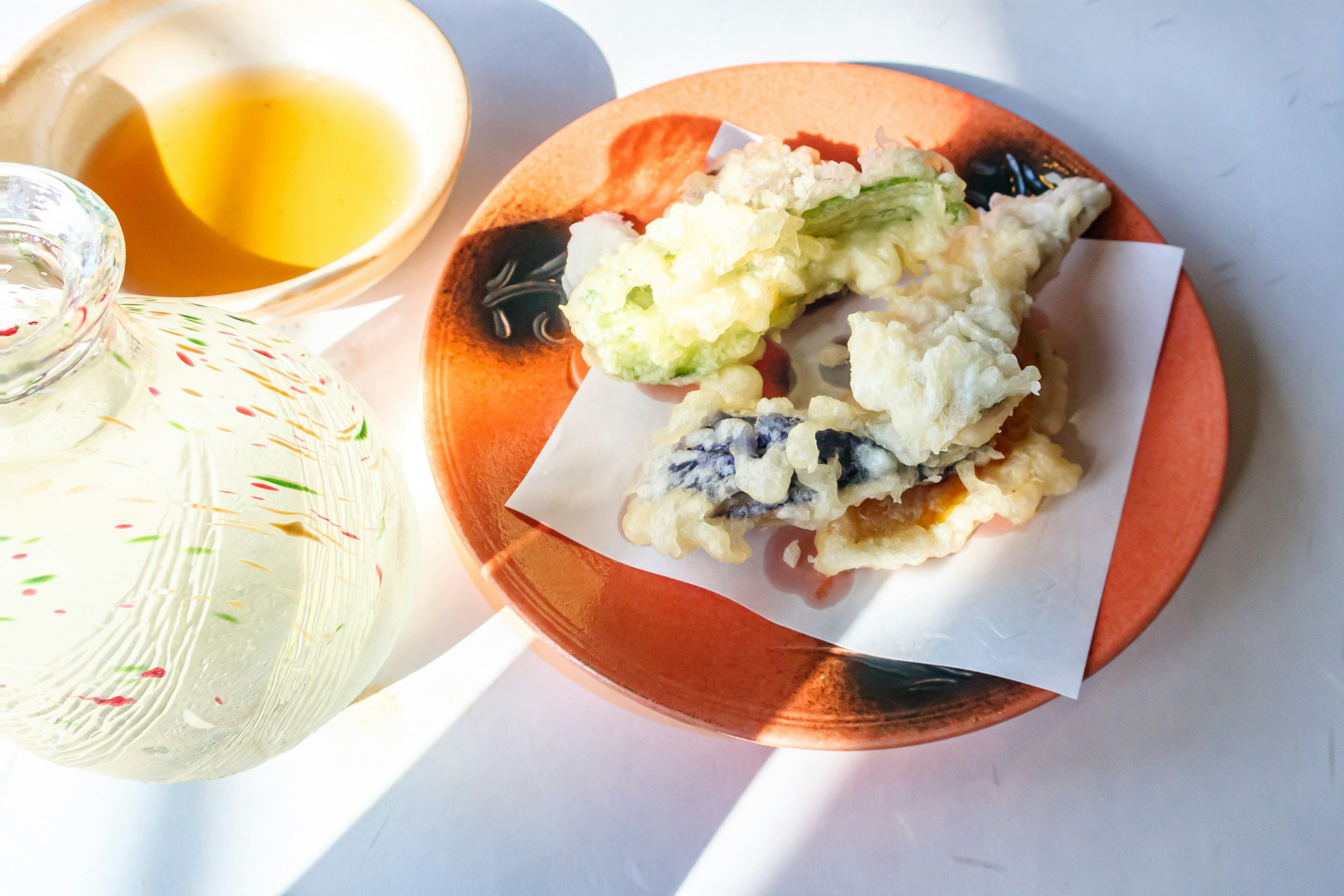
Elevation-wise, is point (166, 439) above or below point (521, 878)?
above

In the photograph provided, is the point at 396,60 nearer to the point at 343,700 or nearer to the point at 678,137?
the point at 678,137

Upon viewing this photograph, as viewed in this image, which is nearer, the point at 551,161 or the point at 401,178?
the point at 551,161

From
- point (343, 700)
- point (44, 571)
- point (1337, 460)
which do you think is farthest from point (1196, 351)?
point (44, 571)

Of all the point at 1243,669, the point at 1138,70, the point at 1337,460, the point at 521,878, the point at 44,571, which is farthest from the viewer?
the point at 1138,70

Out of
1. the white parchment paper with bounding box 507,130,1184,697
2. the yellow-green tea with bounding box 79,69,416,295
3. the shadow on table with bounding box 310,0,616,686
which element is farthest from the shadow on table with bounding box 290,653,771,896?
the yellow-green tea with bounding box 79,69,416,295

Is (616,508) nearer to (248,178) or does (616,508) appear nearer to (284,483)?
(284,483)

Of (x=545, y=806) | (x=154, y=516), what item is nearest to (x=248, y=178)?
(x=154, y=516)
